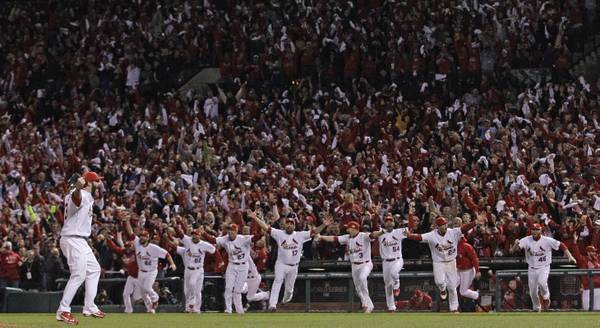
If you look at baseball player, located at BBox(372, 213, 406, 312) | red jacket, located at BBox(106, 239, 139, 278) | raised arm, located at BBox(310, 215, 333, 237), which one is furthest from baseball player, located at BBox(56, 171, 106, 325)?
red jacket, located at BBox(106, 239, 139, 278)

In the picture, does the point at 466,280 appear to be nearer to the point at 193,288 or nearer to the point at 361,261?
the point at 361,261

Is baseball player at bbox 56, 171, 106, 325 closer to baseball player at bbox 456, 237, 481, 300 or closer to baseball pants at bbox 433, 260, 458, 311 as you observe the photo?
A: baseball pants at bbox 433, 260, 458, 311

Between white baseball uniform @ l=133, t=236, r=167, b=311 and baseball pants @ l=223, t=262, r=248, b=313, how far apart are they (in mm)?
1554

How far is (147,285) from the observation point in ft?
89.2

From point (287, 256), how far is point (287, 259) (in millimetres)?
65

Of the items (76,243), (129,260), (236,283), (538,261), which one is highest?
(76,243)

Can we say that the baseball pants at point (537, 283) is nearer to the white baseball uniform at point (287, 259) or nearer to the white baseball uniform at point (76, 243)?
the white baseball uniform at point (287, 259)

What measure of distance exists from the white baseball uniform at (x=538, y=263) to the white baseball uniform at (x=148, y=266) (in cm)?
801

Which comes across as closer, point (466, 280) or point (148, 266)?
point (466, 280)

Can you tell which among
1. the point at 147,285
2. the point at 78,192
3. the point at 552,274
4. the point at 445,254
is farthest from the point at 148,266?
the point at 78,192

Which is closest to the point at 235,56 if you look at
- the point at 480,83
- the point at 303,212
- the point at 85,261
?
the point at 480,83

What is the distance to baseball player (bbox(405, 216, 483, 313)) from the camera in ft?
82.0

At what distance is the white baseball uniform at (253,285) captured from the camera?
27109 millimetres

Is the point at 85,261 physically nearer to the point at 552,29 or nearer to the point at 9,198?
the point at 9,198
